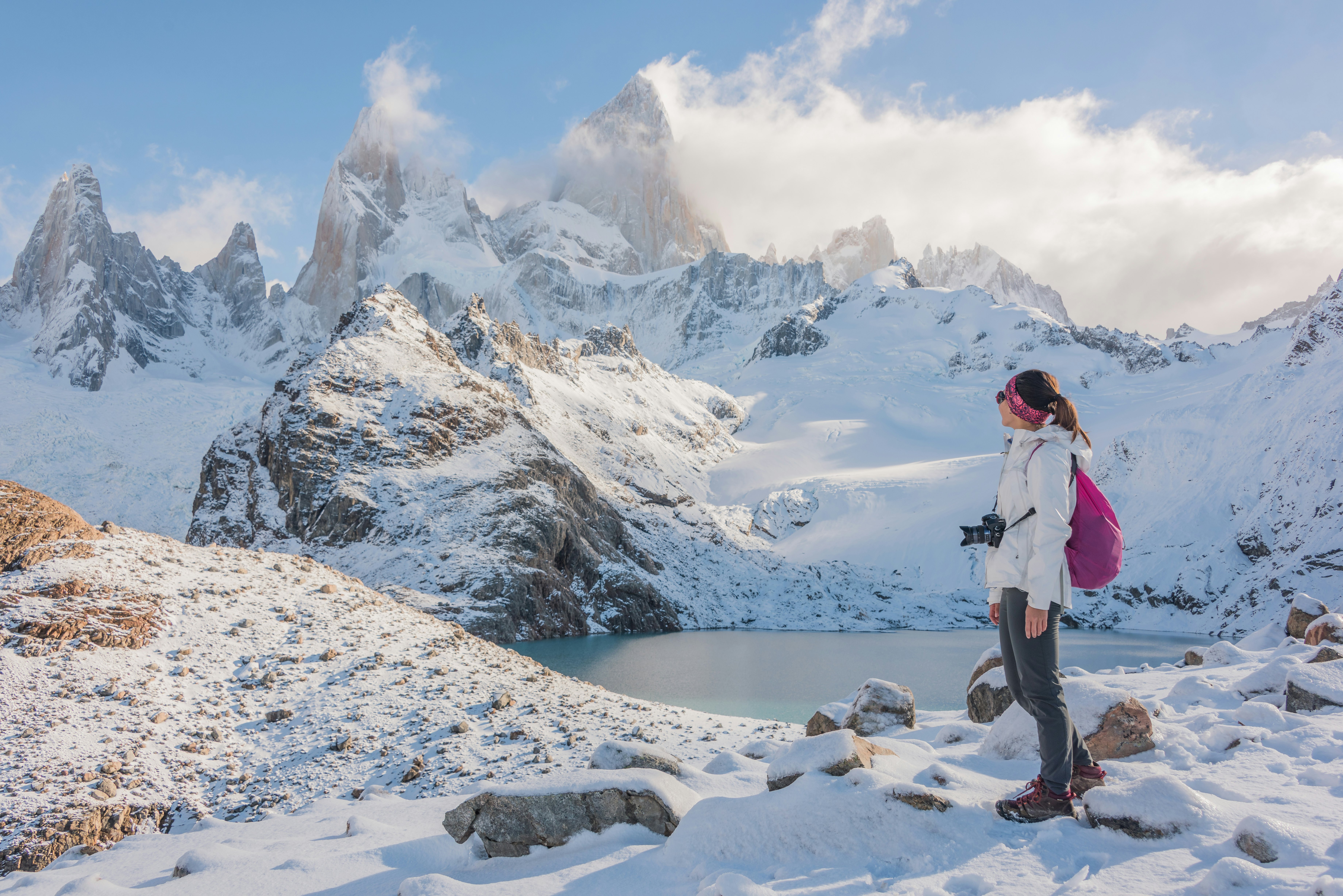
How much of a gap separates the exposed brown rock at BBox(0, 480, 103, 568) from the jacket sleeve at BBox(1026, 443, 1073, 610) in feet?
48.0

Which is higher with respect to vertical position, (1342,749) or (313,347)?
(313,347)

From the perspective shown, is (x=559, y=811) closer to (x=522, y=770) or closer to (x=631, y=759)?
(x=631, y=759)

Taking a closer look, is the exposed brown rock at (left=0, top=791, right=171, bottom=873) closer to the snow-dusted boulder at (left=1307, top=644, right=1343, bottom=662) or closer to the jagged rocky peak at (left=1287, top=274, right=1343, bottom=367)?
the snow-dusted boulder at (left=1307, top=644, right=1343, bottom=662)

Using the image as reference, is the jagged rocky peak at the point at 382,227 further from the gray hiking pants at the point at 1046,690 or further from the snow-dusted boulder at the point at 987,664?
the gray hiking pants at the point at 1046,690

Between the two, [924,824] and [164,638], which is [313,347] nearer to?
[164,638]

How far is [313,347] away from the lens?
144500 mm

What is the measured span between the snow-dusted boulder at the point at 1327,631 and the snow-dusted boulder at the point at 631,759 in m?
10.6

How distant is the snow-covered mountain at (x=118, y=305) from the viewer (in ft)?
347

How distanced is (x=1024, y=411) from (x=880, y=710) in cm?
722

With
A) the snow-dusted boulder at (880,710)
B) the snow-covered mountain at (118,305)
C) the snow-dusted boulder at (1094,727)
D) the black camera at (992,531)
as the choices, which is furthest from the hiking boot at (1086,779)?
the snow-covered mountain at (118,305)

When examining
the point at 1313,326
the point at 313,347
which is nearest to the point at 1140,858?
the point at 1313,326

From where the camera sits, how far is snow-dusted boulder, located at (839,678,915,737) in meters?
10.4

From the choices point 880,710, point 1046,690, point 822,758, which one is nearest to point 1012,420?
point 1046,690

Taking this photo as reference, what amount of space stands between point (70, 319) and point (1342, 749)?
146m
